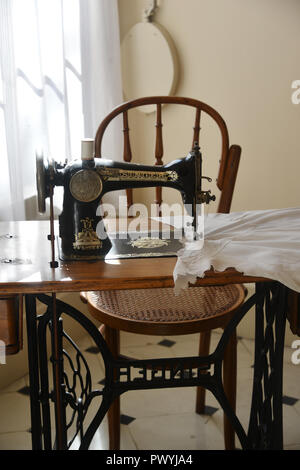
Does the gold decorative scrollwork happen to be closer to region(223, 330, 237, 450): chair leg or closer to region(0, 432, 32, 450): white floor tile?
region(223, 330, 237, 450): chair leg

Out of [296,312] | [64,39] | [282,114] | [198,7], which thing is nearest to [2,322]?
[296,312]

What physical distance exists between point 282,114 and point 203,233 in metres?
1.42

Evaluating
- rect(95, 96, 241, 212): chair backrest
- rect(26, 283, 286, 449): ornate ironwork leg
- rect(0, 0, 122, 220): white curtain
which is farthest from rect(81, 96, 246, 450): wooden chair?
rect(0, 0, 122, 220): white curtain

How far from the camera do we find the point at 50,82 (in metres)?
2.70

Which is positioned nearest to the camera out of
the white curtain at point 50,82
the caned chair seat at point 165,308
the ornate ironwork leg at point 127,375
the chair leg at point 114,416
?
the ornate ironwork leg at point 127,375

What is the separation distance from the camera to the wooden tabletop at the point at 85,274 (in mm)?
1322

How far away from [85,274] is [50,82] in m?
1.54

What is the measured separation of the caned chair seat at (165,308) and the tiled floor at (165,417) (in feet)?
1.94

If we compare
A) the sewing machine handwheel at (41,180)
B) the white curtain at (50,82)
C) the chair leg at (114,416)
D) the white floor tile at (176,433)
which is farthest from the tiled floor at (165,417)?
the sewing machine handwheel at (41,180)

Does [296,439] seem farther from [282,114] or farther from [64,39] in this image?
[64,39]

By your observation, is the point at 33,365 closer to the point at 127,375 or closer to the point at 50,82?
the point at 127,375

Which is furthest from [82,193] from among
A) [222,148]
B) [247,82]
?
[247,82]

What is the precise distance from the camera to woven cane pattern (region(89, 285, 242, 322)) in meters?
1.85

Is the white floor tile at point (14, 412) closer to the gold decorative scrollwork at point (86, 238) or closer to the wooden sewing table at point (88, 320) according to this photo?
the wooden sewing table at point (88, 320)
